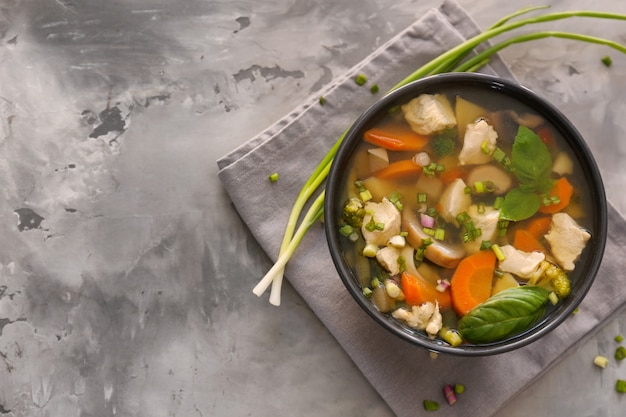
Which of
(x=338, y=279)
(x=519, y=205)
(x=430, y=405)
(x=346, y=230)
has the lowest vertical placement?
(x=430, y=405)

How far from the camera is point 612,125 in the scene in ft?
6.08

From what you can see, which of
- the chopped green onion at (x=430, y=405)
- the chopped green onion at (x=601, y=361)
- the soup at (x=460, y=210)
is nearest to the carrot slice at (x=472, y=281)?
the soup at (x=460, y=210)

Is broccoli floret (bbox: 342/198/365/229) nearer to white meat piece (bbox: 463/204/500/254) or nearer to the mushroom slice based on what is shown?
the mushroom slice

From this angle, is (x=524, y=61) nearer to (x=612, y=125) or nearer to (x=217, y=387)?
(x=612, y=125)

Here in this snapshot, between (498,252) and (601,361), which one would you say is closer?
(498,252)

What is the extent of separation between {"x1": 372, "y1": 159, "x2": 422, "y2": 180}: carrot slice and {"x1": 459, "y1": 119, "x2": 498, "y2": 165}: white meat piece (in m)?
0.11

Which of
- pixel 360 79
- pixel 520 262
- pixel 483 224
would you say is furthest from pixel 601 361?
pixel 360 79

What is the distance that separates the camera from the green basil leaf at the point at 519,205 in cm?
159

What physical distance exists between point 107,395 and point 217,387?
29 centimetres

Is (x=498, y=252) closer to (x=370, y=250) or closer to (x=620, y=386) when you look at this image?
(x=370, y=250)

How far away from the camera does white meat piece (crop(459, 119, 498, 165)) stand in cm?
159

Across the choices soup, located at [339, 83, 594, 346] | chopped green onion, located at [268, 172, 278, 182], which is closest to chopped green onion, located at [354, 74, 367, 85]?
soup, located at [339, 83, 594, 346]

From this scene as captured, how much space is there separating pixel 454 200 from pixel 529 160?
0.63ft

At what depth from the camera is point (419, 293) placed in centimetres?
159
